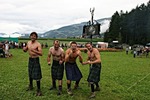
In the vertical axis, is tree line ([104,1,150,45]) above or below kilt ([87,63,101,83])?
above

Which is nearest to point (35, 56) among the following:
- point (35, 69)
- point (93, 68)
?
point (35, 69)

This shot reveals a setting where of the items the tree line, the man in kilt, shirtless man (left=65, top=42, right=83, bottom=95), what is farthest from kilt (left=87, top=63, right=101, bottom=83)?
the tree line

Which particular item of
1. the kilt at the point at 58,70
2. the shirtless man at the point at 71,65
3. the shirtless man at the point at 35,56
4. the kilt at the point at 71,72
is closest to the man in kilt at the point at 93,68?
the shirtless man at the point at 71,65

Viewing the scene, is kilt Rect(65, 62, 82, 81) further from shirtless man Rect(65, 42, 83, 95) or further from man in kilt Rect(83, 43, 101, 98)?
man in kilt Rect(83, 43, 101, 98)

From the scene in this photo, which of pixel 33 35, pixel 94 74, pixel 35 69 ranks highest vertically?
pixel 33 35

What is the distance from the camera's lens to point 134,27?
7962 centimetres

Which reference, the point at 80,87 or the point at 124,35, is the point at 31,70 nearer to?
the point at 80,87

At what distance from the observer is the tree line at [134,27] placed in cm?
7712

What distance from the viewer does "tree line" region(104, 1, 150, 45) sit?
7712 centimetres

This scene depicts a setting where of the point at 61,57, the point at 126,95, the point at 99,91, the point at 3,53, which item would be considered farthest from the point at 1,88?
the point at 3,53

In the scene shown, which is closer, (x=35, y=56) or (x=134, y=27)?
(x=35, y=56)

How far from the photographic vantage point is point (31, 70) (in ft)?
28.4

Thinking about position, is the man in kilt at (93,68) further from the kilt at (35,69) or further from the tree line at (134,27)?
the tree line at (134,27)

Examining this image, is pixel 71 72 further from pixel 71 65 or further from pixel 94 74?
pixel 94 74
